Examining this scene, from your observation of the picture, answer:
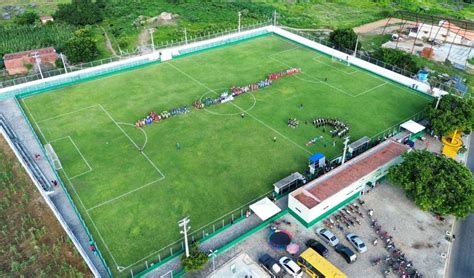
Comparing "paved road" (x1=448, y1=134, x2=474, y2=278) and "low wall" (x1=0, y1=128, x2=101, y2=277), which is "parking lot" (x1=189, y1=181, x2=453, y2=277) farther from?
"low wall" (x1=0, y1=128, x2=101, y2=277)

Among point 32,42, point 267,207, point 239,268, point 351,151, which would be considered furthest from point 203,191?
point 32,42

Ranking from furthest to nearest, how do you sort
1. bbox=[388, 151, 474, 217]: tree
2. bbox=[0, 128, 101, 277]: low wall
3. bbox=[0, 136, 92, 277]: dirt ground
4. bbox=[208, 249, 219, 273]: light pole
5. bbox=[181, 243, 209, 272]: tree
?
bbox=[388, 151, 474, 217]: tree, bbox=[0, 136, 92, 277]: dirt ground, bbox=[208, 249, 219, 273]: light pole, bbox=[0, 128, 101, 277]: low wall, bbox=[181, 243, 209, 272]: tree

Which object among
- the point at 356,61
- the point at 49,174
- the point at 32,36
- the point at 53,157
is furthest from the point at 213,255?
the point at 32,36

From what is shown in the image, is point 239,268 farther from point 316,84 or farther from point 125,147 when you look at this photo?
point 316,84

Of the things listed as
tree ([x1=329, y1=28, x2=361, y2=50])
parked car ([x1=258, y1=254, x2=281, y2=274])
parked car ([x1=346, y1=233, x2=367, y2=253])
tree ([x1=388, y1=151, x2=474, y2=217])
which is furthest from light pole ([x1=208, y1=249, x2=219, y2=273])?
tree ([x1=329, y1=28, x2=361, y2=50])

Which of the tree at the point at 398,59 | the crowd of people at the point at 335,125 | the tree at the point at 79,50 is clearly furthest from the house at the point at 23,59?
the tree at the point at 398,59
